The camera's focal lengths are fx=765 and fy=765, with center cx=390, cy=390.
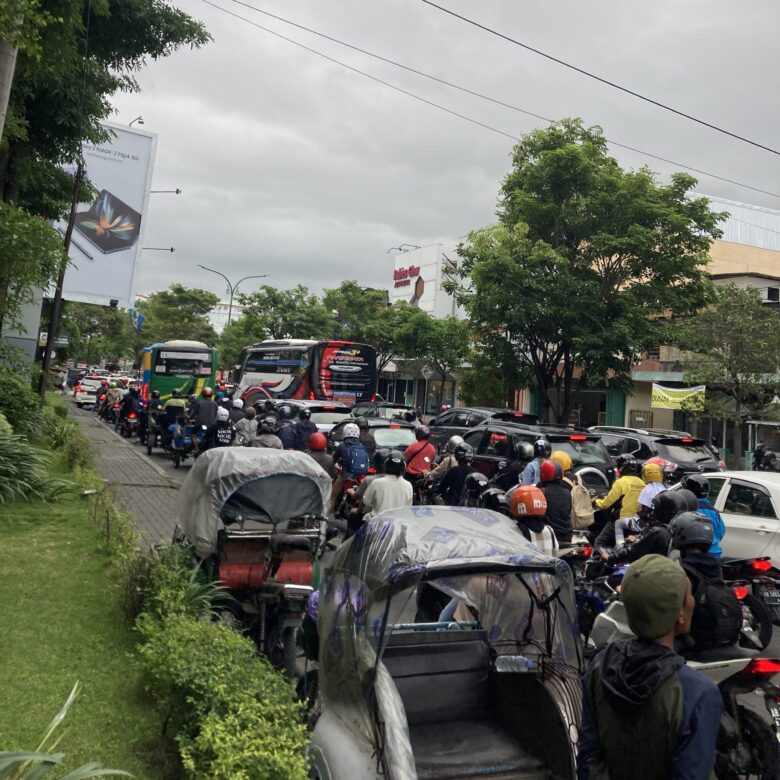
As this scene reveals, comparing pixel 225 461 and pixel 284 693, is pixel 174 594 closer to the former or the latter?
pixel 225 461

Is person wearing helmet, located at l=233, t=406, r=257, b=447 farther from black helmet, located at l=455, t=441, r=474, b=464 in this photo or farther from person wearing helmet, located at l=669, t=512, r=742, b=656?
person wearing helmet, located at l=669, t=512, r=742, b=656

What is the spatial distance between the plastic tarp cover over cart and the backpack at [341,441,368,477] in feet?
11.8

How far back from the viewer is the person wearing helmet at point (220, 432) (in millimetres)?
15523

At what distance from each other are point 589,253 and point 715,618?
68.5 ft

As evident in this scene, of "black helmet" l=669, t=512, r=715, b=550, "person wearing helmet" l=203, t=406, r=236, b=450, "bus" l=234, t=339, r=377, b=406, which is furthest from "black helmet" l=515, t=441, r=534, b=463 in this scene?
"bus" l=234, t=339, r=377, b=406

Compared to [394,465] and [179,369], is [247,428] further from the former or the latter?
[179,369]

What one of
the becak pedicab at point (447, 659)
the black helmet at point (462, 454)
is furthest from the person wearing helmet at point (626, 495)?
the becak pedicab at point (447, 659)

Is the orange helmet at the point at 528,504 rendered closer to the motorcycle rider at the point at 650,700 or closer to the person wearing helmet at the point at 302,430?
the motorcycle rider at the point at 650,700

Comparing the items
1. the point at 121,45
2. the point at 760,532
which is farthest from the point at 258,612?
the point at 121,45

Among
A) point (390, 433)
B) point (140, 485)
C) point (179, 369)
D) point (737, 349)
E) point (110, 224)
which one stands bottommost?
point (140, 485)

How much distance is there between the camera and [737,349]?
67.8 ft

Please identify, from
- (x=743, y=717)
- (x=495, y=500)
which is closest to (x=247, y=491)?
(x=495, y=500)

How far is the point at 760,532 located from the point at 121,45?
1366cm

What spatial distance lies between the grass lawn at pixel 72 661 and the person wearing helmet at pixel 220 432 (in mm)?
7063
